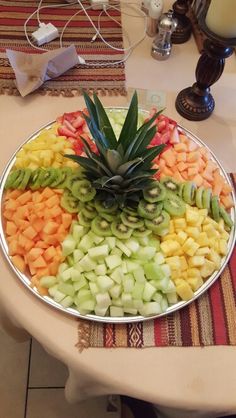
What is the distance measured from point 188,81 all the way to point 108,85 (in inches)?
8.9

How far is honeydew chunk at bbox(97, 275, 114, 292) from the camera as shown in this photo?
2.31 ft

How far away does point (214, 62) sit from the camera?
0.91 meters

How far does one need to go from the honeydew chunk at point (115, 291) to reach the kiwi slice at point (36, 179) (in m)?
0.26

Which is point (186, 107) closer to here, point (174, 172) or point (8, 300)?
point (174, 172)

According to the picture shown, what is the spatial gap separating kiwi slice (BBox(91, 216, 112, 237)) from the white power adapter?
63cm

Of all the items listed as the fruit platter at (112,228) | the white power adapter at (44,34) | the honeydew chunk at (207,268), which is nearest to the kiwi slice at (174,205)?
the fruit platter at (112,228)

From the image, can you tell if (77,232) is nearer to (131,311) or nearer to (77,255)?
(77,255)

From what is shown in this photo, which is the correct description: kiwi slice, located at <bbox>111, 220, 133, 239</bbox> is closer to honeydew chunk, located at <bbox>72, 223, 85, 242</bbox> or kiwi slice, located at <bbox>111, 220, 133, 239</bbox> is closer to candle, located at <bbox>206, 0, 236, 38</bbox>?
honeydew chunk, located at <bbox>72, 223, 85, 242</bbox>

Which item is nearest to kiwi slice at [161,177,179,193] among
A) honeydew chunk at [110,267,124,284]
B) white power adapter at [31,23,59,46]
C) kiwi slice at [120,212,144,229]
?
kiwi slice at [120,212,144,229]

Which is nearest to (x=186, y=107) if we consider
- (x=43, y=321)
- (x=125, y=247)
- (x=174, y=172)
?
(x=174, y=172)

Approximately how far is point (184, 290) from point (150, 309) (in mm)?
74

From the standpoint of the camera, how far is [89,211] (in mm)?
768

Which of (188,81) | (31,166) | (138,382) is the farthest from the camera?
(188,81)

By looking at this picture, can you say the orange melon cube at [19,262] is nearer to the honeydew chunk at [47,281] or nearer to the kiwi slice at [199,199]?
the honeydew chunk at [47,281]
